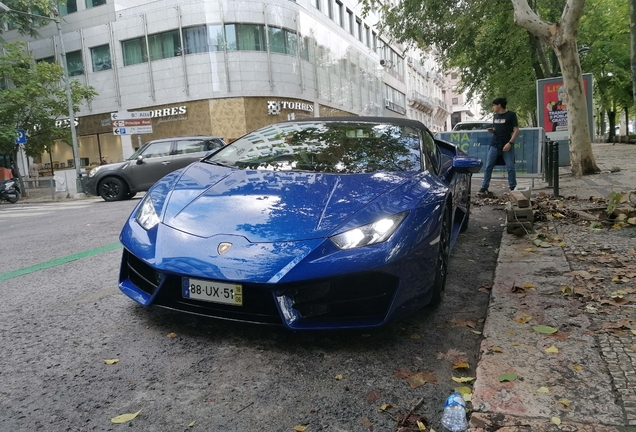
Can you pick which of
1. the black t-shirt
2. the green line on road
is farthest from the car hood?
the black t-shirt

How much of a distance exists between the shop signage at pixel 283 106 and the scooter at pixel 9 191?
13516mm

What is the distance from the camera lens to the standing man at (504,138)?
903cm

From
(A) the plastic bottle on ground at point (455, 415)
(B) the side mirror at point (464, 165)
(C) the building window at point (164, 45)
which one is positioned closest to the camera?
(A) the plastic bottle on ground at point (455, 415)

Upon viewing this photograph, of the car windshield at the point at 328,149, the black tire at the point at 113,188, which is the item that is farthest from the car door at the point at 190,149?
the car windshield at the point at 328,149

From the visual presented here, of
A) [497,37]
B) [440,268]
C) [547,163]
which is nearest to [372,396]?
[440,268]

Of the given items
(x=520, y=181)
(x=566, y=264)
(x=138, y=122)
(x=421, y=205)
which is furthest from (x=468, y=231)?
(x=138, y=122)

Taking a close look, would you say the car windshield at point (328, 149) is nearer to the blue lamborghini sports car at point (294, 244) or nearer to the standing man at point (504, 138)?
the blue lamborghini sports car at point (294, 244)

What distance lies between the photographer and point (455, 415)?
73.9 inches

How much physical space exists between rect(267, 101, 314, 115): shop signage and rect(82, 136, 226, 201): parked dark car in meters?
15.1

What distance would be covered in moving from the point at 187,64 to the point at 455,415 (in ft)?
92.1

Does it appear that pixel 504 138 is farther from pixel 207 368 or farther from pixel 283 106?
pixel 283 106

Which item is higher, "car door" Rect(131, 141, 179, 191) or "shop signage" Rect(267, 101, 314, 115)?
"shop signage" Rect(267, 101, 314, 115)

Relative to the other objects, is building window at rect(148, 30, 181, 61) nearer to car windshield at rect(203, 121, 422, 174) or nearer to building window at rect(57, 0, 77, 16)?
building window at rect(57, 0, 77, 16)

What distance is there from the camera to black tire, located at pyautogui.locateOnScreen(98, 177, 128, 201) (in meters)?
13.4
